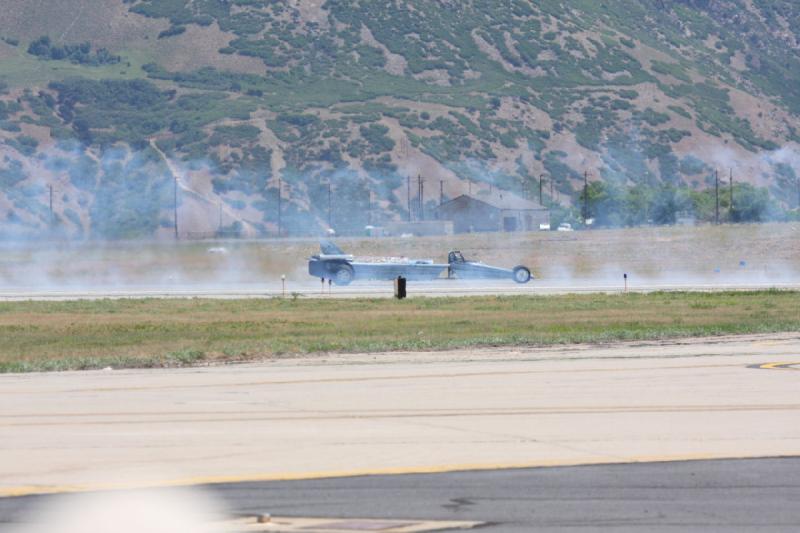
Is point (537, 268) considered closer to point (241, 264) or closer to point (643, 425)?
point (241, 264)

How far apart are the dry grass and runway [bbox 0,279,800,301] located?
4608mm

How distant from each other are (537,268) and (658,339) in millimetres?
44972

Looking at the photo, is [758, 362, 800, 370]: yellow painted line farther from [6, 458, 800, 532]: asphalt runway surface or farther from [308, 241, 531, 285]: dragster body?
[308, 241, 531, 285]: dragster body

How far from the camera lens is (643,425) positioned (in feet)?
60.6

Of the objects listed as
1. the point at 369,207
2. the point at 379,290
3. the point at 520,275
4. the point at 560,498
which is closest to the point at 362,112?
the point at 369,207

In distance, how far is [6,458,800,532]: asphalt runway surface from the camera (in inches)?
502

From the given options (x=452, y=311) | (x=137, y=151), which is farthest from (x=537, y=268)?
(x=137, y=151)

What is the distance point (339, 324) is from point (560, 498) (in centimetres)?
2530

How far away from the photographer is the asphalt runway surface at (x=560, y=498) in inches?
502

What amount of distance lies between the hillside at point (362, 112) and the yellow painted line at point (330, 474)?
272ft

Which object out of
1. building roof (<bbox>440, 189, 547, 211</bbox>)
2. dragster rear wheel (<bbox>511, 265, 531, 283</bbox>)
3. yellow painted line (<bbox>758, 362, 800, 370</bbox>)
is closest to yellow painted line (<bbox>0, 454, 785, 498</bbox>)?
yellow painted line (<bbox>758, 362, 800, 370</bbox>)

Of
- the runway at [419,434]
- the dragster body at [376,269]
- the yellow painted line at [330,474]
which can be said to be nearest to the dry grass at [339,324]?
the runway at [419,434]

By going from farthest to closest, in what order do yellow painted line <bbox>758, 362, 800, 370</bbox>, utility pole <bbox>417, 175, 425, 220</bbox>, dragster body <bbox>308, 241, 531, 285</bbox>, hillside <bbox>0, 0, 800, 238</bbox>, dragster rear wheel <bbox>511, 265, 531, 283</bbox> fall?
1. hillside <bbox>0, 0, 800, 238</bbox>
2. utility pole <bbox>417, 175, 425, 220</bbox>
3. dragster rear wheel <bbox>511, 265, 531, 283</bbox>
4. dragster body <bbox>308, 241, 531, 285</bbox>
5. yellow painted line <bbox>758, 362, 800, 370</bbox>

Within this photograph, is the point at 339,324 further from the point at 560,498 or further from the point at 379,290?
the point at 560,498
